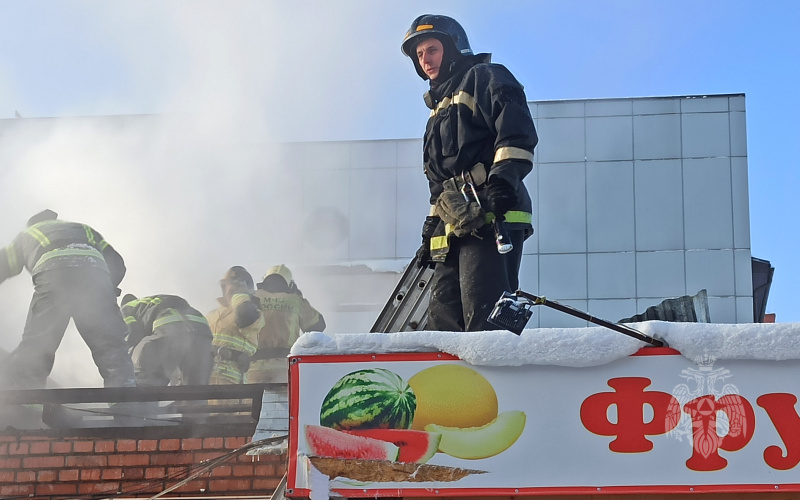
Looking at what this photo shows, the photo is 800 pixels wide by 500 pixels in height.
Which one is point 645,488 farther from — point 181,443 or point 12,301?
point 12,301

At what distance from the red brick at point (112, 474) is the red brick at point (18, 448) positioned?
401 mm

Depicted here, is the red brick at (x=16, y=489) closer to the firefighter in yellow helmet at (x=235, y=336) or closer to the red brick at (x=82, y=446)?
the red brick at (x=82, y=446)

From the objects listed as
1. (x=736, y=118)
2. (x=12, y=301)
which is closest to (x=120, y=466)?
(x=12, y=301)

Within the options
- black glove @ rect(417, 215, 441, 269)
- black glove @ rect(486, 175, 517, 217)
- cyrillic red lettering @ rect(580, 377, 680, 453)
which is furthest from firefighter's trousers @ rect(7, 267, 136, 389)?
cyrillic red lettering @ rect(580, 377, 680, 453)

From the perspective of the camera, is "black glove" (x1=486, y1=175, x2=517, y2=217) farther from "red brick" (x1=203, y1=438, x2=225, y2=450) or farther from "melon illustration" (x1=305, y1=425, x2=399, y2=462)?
"red brick" (x1=203, y1=438, x2=225, y2=450)

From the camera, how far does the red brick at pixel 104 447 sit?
16.3 feet

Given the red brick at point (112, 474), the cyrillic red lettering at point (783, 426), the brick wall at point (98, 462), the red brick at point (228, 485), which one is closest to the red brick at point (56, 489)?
the brick wall at point (98, 462)

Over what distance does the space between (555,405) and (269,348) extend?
529 centimetres

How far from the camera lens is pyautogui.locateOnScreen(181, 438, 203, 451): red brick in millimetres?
4957

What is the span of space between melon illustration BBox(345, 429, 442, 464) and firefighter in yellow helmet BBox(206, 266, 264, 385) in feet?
16.3

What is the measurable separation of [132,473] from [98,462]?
177 millimetres

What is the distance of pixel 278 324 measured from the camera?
8.45m

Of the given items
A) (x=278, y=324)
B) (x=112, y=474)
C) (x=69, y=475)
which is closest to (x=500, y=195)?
(x=112, y=474)

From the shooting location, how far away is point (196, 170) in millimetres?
13266
